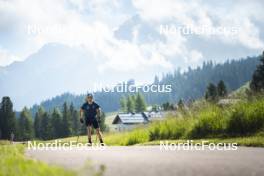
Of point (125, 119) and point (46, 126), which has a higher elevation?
point (125, 119)

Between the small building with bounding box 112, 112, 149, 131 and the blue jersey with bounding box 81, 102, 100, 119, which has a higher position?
the small building with bounding box 112, 112, 149, 131

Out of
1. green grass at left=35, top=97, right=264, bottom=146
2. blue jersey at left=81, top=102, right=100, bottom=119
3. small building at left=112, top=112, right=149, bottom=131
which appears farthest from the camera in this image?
small building at left=112, top=112, right=149, bottom=131

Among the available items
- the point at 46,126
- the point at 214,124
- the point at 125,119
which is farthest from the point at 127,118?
the point at 214,124

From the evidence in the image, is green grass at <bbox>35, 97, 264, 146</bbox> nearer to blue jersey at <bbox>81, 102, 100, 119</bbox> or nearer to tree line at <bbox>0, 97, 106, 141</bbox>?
blue jersey at <bbox>81, 102, 100, 119</bbox>

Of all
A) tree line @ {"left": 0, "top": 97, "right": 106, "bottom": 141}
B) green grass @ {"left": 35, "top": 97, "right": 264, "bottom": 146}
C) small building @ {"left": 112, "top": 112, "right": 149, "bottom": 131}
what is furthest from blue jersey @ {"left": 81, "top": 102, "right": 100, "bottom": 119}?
small building @ {"left": 112, "top": 112, "right": 149, "bottom": 131}

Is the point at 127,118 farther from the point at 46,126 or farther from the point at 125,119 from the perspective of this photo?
the point at 46,126

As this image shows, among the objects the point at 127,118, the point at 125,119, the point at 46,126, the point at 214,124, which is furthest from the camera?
the point at 127,118

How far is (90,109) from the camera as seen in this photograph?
1934 centimetres

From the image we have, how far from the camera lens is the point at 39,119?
15800 cm

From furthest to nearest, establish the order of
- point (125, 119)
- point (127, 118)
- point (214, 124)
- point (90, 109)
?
1. point (127, 118)
2. point (125, 119)
3. point (90, 109)
4. point (214, 124)

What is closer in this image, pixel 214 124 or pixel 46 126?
pixel 214 124

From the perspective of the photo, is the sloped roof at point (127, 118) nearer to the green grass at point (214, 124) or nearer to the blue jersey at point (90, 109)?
the green grass at point (214, 124)

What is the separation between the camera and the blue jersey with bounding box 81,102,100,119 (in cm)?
1930

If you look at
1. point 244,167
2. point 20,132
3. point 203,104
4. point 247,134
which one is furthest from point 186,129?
point 20,132
